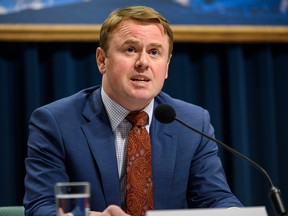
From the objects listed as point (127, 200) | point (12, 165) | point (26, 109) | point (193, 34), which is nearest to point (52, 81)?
point (26, 109)

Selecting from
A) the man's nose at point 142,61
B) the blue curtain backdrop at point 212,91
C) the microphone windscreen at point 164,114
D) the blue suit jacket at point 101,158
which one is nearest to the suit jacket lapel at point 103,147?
the blue suit jacket at point 101,158

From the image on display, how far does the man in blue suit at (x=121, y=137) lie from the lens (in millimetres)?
2352

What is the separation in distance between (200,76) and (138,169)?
4.64 ft

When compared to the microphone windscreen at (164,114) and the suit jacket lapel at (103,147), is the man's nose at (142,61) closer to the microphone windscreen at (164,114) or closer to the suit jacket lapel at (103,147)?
the suit jacket lapel at (103,147)

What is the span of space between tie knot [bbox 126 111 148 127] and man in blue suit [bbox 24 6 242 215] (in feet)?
0.05

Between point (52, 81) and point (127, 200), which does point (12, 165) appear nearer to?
point (52, 81)

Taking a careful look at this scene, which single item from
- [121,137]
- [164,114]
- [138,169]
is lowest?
[138,169]

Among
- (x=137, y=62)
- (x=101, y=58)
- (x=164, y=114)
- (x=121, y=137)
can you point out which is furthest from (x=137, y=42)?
(x=164, y=114)

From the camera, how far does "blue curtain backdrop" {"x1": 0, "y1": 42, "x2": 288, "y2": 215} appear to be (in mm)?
3416

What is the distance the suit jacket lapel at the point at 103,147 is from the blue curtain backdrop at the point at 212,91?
3.33ft

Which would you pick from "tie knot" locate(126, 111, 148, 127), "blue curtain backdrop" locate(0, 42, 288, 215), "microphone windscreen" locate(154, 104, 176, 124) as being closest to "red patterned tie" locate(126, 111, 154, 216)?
"tie knot" locate(126, 111, 148, 127)

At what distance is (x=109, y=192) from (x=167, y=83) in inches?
54.6

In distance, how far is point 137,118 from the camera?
2480mm

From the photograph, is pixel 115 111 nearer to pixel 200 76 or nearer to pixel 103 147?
pixel 103 147
